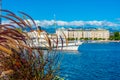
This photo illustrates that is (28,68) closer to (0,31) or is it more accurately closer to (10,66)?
(10,66)

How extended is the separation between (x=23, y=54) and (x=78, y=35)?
166990mm

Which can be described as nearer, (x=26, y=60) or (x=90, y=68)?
(x=26, y=60)

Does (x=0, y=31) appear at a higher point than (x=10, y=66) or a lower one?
higher

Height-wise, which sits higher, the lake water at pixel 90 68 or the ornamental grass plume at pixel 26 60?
the ornamental grass plume at pixel 26 60

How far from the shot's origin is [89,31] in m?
180

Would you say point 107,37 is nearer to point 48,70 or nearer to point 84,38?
point 84,38

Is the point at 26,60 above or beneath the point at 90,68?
above

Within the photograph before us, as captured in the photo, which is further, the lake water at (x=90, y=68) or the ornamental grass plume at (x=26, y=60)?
the lake water at (x=90, y=68)

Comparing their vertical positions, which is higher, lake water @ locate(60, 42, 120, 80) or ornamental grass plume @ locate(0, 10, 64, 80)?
ornamental grass plume @ locate(0, 10, 64, 80)

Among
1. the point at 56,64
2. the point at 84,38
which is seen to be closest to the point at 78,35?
the point at 84,38

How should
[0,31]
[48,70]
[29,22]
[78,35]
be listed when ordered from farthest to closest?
[78,35]
[48,70]
[29,22]
[0,31]

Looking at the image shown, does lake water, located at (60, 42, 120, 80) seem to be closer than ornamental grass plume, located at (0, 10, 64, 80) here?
No

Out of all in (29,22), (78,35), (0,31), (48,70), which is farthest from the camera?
(78,35)

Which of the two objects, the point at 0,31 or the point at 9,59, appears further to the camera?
the point at 9,59
